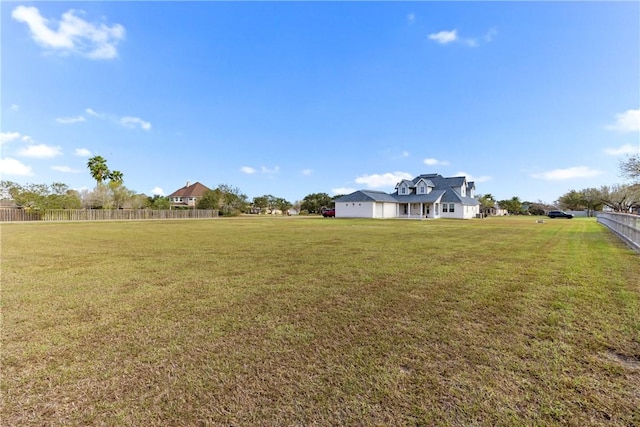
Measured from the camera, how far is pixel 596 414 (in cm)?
191

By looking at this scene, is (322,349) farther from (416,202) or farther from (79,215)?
(79,215)

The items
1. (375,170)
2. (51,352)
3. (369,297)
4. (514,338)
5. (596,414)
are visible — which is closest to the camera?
(596,414)

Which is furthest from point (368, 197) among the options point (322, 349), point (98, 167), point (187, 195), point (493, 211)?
point (187, 195)

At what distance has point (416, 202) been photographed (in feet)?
124

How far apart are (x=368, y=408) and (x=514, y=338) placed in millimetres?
2066

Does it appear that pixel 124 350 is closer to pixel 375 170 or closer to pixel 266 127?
pixel 266 127

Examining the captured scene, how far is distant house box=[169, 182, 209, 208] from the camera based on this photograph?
63.9 m

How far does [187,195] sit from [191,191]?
128 cm

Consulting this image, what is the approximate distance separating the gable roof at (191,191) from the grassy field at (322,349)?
63433mm

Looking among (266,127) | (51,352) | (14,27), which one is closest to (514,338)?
(51,352)

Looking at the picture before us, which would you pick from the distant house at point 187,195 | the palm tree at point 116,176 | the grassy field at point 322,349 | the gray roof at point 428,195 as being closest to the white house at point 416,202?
the gray roof at point 428,195

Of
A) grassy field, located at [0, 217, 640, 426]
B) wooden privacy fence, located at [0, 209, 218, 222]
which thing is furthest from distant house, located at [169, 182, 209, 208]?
grassy field, located at [0, 217, 640, 426]

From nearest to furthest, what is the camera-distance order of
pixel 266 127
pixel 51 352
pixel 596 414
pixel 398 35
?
pixel 596 414 → pixel 51 352 → pixel 398 35 → pixel 266 127

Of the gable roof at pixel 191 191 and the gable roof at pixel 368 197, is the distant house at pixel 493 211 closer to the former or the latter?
the gable roof at pixel 368 197
